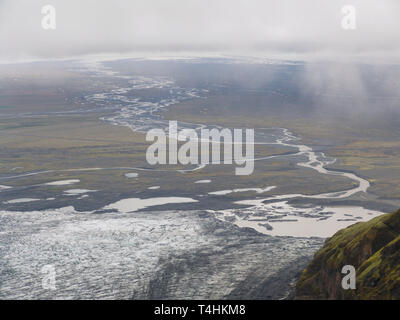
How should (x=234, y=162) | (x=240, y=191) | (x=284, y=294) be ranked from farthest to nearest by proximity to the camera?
(x=234, y=162), (x=240, y=191), (x=284, y=294)

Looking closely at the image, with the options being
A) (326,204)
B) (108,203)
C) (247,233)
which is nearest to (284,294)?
(247,233)

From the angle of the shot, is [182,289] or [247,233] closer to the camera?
[182,289]

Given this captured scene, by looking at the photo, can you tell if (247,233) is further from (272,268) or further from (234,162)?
(234,162)
